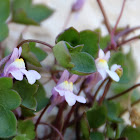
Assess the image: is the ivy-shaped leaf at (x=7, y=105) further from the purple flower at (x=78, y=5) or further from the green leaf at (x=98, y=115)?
the purple flower at (x=78, y=5)

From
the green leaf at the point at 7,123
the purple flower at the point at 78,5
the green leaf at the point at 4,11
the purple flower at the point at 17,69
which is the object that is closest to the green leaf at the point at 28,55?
the purple flower at the point at 17,69

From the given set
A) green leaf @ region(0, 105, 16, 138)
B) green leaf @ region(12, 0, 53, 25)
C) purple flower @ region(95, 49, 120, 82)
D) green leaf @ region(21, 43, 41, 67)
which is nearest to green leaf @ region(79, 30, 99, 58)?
purple flower @ region(95, 49, 120, 82)

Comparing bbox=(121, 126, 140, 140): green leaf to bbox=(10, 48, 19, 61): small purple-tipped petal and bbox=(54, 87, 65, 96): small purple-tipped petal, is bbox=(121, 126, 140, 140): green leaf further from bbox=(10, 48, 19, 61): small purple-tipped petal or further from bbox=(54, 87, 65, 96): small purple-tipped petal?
bbox=(10, 48, 19, 61): small purple-tipped petal

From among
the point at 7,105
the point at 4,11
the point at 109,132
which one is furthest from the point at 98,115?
the point at 4,11

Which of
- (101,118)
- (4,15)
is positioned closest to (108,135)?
(101,118)

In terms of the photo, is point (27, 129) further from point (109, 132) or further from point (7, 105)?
point (109, 132)

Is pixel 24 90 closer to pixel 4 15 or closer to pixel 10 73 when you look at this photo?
pixel 10 73
